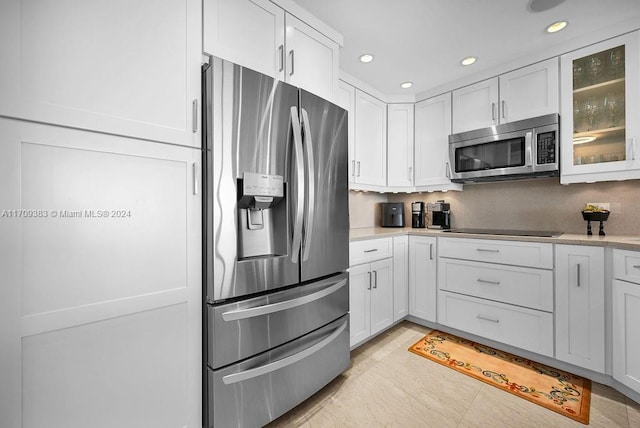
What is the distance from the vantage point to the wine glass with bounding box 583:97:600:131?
2.08m

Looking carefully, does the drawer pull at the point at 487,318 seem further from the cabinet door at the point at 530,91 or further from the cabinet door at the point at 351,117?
the cabinet door at the point at 530,91

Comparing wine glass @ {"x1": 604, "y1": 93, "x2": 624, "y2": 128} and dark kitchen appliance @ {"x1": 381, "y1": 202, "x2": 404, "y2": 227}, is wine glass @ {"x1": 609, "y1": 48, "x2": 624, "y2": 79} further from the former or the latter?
dark kitchen appliance @ {"x1": 381, "y1": 202, "x2": 404, "y2": 227}

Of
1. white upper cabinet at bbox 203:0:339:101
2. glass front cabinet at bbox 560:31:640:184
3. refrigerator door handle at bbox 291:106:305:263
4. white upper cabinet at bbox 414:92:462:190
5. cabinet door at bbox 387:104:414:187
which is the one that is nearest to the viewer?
white upper cabinet at bbox 203:0:339:101

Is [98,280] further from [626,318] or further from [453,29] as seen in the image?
[626,318]

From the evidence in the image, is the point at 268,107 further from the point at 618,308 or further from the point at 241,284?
the point at 618,308

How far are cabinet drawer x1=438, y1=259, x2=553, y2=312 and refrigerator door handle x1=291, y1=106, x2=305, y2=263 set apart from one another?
5.32 feet

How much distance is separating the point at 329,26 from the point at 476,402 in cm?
263

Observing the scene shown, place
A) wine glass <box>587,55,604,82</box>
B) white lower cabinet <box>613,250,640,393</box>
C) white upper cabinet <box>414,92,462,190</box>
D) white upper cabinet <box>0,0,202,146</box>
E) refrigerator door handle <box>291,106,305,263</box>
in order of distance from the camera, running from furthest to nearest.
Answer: white upper cabinet <box>414,92,462,190</box> → wine glass <box>587,55,604,82</box> → white lower cabinet <box>613,250,640,393</box> → refrigerator door handle <box>291,106,305,263</box> → white upper cabinet <box>0,0,202,146</box>

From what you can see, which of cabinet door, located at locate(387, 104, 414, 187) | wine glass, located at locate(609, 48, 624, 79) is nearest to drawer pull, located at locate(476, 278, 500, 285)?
cabinet door, located at locate(387, 104, 414, 187)

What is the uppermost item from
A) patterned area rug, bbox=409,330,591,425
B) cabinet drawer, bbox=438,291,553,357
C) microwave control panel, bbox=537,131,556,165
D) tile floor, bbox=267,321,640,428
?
microwave control panel, bbox=537,131,556,165

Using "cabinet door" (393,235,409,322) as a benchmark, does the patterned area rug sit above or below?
below

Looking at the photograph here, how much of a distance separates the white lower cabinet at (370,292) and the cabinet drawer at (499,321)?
521 millimetres

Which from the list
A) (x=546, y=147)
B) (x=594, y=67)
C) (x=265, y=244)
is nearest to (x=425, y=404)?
(x=265, y=244)

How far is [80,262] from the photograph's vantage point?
1.02 m
